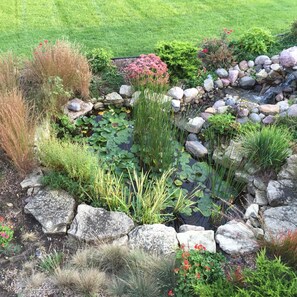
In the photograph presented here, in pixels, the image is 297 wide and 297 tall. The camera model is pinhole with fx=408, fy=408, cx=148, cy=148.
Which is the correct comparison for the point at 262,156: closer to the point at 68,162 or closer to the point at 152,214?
the point at 152,214

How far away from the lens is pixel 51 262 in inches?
139

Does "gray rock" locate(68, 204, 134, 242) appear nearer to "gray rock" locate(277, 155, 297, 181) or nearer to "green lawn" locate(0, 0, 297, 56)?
"gray rock" locate(277, 155, 297, 181)

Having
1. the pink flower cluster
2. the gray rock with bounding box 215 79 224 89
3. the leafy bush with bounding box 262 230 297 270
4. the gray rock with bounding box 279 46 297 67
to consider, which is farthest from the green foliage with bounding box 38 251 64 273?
the gray rock with bounding box 279 46 297 67

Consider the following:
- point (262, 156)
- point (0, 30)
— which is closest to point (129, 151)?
point (262, 156)

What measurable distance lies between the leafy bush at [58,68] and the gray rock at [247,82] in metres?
2.57

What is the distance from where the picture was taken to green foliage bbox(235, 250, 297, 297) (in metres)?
2.80

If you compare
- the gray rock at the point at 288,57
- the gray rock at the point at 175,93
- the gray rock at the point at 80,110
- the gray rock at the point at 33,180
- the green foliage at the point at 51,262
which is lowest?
the green foliage at the point at 51,262

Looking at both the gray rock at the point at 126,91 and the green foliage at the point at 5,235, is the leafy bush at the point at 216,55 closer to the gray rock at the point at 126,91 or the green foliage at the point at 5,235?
the gray rock at the point at 126,91

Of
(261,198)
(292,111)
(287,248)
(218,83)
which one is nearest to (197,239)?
(287,248)

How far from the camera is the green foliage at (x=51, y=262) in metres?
3.51

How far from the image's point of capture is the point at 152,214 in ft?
13.4

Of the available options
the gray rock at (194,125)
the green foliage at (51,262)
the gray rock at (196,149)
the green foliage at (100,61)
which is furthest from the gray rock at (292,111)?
the green foliage at (51,262)

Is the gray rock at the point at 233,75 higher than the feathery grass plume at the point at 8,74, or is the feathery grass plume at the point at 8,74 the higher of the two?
the feathery grass plume at the point at 8,74

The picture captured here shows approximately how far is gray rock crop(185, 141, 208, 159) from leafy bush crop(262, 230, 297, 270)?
6.24 ft
